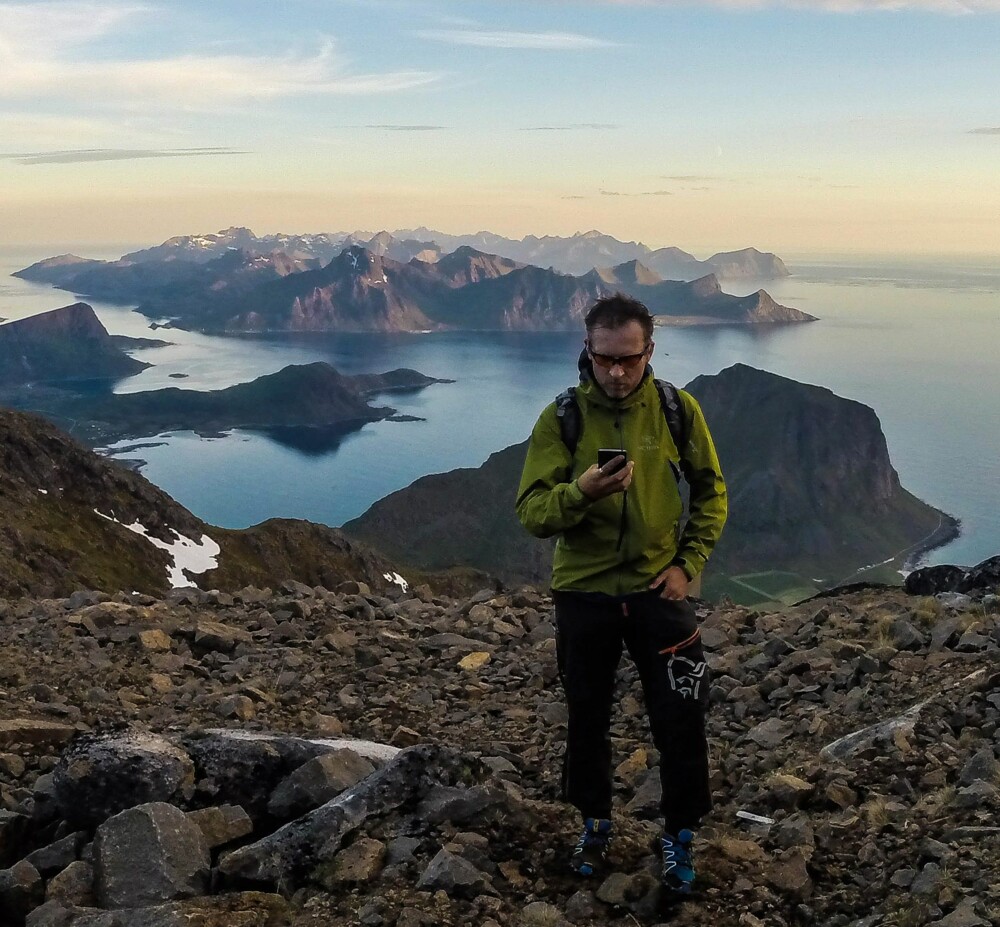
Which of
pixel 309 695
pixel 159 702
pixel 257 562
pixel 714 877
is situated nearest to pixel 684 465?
pixel 714 877

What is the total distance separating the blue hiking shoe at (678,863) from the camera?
5520mm

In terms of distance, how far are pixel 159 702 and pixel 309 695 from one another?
1695 mm

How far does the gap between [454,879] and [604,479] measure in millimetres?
2431

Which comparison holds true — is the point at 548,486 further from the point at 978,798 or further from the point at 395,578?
the point at 395,578

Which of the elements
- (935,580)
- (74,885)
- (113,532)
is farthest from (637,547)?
(113,532)

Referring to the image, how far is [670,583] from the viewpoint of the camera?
18.0 feet

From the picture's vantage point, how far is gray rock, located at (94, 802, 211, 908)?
5.63 meters

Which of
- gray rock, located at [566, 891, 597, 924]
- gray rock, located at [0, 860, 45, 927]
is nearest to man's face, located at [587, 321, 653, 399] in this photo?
gray rock, located at [566, 891, 597, 924]

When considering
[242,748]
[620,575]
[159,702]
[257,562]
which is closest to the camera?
[620,575]

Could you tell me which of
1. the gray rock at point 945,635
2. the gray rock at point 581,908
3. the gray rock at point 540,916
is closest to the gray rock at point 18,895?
the gray rock at point 540,916

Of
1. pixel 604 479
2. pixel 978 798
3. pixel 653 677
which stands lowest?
pixel 978 798

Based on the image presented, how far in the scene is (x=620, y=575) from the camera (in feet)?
18.1

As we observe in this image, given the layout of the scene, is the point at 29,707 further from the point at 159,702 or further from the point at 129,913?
the point at 129,913

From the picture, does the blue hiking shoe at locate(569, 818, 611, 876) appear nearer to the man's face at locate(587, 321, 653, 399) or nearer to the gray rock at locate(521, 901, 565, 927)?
the gray rock at locate(521, 901, 565, 927)
